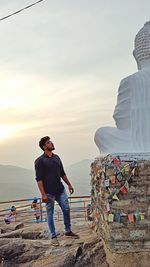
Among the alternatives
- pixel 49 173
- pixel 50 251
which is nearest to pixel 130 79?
pixel 49 173

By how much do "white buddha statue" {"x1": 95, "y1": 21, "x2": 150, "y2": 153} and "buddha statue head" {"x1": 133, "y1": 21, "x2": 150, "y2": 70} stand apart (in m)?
0.28

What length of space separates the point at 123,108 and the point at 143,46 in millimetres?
1267

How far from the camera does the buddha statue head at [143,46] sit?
6738 mm

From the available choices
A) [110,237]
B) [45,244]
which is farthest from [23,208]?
[110,237]

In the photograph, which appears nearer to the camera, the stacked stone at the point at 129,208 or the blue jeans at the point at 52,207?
the stacked stone at the point at 129,208

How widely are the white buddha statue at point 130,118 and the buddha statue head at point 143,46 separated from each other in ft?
0.92

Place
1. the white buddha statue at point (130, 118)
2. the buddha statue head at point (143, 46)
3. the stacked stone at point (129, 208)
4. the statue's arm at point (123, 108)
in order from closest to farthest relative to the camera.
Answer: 1. the stacked stone at point (129, 208)
2. the white buddha statue at point (130, 118)
3. the statue's arm at point (123, 108)
4. the buddha statue head at point (143, 46)

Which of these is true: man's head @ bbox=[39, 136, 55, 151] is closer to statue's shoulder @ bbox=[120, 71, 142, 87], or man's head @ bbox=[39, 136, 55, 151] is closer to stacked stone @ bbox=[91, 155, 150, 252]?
stacked stone @ bbox=[91, 155, 150, 252]

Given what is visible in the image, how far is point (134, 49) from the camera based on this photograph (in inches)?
276

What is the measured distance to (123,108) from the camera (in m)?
6.25

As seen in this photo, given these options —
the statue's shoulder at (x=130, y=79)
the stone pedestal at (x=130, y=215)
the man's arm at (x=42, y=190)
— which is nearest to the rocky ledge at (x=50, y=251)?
the stone pedestal at (x=130, y=215)

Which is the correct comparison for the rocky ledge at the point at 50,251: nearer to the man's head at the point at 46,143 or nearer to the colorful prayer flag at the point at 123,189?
the colorful prayer flag at the point at 123,189

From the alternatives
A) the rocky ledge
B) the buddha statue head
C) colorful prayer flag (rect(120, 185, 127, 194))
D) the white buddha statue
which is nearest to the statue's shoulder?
the white buddha statue

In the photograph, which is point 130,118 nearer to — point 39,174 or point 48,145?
point 48,145
